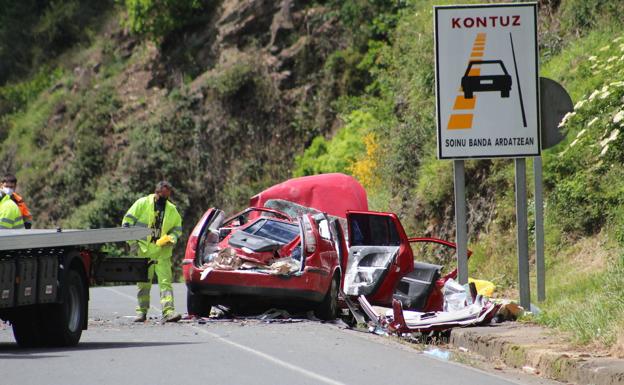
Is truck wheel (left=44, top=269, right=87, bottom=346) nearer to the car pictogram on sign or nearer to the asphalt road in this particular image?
the asphalt road

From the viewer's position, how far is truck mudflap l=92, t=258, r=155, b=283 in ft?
45.7

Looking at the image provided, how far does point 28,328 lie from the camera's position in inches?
517

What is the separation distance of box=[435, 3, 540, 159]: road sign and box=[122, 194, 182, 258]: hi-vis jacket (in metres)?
3.89

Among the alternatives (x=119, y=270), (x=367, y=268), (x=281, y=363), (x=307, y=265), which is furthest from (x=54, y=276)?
(x=367, y=268)

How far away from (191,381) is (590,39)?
1456 cm

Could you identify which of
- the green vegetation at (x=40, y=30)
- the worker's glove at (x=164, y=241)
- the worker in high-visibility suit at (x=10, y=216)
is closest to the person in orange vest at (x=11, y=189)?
the worker in high-visibility suit at (x=10, y=216)

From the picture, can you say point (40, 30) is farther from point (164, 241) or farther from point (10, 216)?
point (164, 241)

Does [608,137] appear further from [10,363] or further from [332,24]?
[332,24]

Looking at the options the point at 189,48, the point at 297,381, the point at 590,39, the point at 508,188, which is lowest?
the point at 297,381

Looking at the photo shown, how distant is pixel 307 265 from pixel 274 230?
3.86ft

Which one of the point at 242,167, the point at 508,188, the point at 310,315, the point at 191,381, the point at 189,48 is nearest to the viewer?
the point at 191,381

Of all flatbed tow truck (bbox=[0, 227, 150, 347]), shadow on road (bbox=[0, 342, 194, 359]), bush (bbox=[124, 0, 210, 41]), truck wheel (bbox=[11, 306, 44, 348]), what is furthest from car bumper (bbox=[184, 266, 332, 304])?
bush (bbox=[124, 0, 210, 41])

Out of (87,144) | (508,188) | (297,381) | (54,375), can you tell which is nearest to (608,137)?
(297,381)

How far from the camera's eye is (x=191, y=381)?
997 cm
